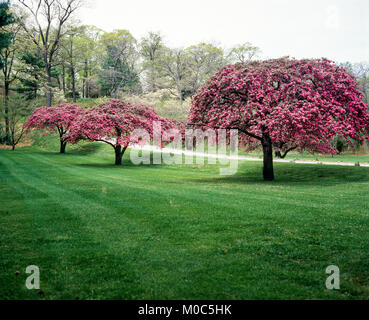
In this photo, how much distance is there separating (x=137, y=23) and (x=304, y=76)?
53264 millimetres

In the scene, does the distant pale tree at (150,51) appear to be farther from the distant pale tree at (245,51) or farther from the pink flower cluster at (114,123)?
the pink flower cluster at (114,123)

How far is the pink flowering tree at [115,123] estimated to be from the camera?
2036 cm

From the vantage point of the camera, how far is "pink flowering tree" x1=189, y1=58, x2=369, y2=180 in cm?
1210

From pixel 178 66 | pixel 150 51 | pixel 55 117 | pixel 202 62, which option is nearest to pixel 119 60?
pixel 150 51

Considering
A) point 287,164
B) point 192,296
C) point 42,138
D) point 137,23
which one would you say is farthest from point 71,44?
point 192,296

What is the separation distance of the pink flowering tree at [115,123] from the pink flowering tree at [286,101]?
7908 mm

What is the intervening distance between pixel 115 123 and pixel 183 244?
16467 mm

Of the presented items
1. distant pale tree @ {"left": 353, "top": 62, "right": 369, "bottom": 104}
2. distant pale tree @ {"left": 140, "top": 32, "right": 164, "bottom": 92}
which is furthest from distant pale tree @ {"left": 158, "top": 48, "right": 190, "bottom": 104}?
distant pale tree @ {"left": 353, "top": 62, "right": 369, "bottom": 104}

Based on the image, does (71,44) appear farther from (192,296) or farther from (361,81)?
(192,296)

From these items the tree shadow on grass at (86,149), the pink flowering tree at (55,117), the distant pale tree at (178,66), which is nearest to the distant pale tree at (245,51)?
the distant pale tree at (178,66)

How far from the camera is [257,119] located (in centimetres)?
1252

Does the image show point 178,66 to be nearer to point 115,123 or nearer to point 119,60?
point 119,60

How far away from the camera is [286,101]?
40.7 feet
